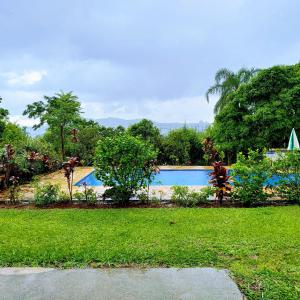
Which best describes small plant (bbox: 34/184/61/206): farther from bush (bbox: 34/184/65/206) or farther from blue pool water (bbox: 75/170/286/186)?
blue pool water (bbox: 75/170/286/186)

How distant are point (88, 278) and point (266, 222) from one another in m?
3.28

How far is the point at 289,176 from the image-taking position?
22.4 ft

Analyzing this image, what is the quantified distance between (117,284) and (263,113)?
13.2 meters

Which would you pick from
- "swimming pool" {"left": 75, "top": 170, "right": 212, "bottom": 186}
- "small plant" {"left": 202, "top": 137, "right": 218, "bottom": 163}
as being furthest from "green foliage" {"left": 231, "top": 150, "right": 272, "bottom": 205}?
"small plant" {"left": 202, "top": 137, "right": 218, "bottom": 163}

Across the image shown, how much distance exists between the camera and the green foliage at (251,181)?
21.7 ft

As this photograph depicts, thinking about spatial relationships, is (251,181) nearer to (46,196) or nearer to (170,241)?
(170,241)

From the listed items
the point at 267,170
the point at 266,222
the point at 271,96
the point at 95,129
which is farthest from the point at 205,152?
the point at 266,222

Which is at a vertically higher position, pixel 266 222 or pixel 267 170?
pixel 267 170

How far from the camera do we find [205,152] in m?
16.4

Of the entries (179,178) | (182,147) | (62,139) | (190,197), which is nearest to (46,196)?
(190,197)

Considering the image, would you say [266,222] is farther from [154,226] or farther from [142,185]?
[142,185]

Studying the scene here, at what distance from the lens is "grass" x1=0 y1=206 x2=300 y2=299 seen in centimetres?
342

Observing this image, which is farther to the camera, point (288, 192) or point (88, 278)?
point (288, 192)

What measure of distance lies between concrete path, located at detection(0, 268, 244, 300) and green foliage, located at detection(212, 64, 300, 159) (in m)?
12.7
